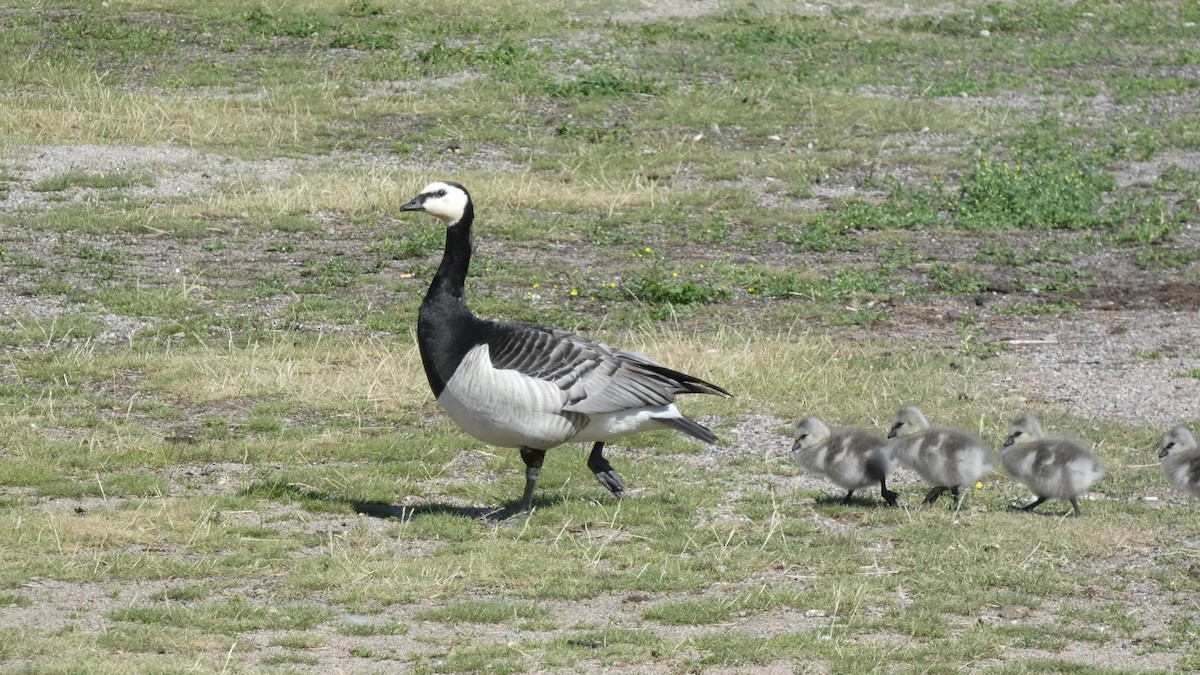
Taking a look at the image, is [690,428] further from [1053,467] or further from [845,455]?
[1053,467]

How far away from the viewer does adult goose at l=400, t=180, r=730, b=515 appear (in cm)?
977

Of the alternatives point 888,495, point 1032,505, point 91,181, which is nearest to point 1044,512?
point 1032,505

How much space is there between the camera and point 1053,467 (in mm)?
9906

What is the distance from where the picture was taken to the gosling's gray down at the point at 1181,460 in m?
10.0

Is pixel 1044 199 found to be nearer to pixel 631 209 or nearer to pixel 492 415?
pixel 631 209

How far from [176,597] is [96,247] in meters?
9.62

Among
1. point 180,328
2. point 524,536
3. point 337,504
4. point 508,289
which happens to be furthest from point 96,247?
point 524,536

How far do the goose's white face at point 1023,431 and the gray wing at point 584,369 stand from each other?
204cm

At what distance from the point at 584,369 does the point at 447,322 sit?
3.07ft

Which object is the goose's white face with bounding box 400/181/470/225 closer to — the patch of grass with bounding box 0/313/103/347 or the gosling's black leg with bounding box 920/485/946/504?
the gosling's black leg with bounding box 920/485/946/504

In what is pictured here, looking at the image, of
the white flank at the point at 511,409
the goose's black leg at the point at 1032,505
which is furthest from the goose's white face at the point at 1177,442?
the white flank at the point at 511,409

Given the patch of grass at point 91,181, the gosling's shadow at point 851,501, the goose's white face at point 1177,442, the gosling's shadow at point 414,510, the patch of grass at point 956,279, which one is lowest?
the patch of grass at point 91,181

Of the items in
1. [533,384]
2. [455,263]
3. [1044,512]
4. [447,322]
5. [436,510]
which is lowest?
[436,510]

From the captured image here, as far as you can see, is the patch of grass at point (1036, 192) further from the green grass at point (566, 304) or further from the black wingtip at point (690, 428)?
the black wingtip at point (690, 428)
